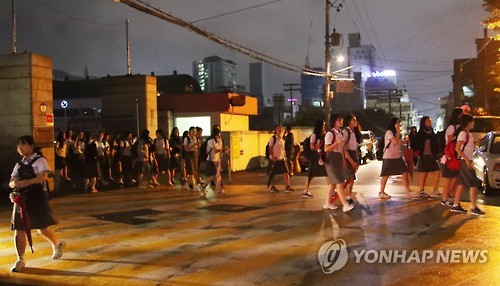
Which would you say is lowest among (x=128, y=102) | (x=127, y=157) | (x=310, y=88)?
(x=127, y=157)

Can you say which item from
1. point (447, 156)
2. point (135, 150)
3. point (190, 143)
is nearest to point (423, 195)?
point (447, 156)

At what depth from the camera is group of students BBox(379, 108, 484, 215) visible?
9758mm

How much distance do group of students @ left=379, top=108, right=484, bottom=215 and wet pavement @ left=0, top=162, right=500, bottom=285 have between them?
0.46 metres

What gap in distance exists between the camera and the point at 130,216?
10.8 meters

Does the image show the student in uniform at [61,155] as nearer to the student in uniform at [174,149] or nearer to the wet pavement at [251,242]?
the wet pavement at [251,242]

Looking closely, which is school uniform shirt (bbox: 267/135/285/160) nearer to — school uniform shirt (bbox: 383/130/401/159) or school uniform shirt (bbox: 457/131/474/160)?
school uniform shirt (bbox: 383/130/401/159)

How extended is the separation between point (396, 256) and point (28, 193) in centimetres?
491

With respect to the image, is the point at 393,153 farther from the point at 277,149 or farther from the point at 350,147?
the point at 277,149

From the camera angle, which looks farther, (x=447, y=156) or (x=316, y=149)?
(x=316, y=149)

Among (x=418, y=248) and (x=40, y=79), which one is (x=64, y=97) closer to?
(x=40, y=79)

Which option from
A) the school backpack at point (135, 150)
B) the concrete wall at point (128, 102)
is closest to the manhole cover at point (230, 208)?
the school backpack at point (135, 150)

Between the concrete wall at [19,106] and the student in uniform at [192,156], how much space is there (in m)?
3.82

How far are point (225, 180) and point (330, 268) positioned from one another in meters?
12.6

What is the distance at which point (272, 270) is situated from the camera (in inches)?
256
